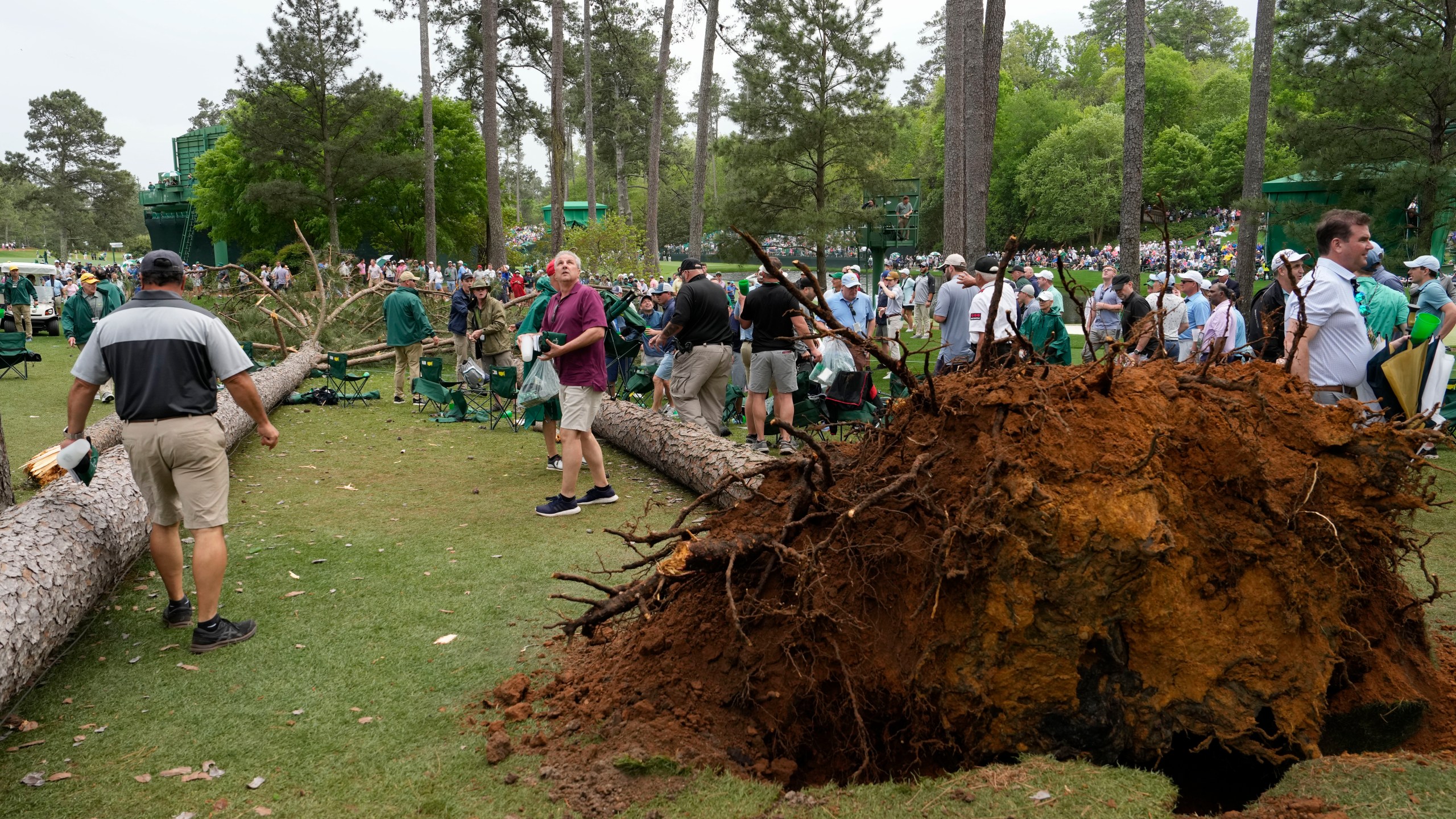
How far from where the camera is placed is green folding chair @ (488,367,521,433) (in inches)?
398

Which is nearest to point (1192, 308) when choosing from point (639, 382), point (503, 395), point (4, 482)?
point (639, 382)

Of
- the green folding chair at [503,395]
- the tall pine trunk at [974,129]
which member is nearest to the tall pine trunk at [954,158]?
the tall pine trunk at [974,129]

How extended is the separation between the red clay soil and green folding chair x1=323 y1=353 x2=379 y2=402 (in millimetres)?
9664

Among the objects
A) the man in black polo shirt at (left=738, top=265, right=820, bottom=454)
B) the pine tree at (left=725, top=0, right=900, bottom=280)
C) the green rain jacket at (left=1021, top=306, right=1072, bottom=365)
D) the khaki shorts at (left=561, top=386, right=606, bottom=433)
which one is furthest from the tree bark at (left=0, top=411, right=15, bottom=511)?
the pine tree at (left=725, top=0, right=900, bottom=280)

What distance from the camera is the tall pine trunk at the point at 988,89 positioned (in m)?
14.6

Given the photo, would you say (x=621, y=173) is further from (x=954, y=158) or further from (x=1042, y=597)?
(x=1042, y=597)

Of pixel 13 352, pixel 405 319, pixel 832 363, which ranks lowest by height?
pixel 13 352

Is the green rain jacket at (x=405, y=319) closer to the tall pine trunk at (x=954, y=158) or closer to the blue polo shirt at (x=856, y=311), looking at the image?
the blue polo shirt at (x=856, y=311)

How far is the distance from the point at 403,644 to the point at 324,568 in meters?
Result: 1.45

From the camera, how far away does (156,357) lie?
165 inches

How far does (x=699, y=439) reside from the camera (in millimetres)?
7582


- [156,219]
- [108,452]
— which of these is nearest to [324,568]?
[108,452]

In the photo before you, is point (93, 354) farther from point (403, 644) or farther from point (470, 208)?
point (470, 208)

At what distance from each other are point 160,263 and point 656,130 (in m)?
27.2
